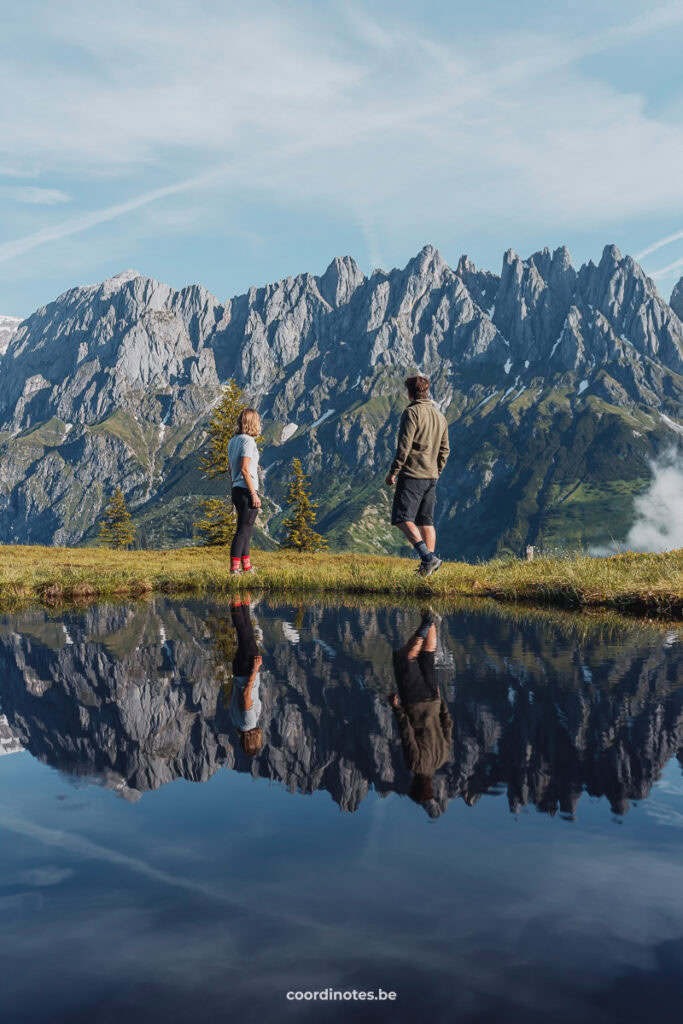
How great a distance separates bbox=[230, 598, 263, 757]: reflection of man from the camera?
12.7ft

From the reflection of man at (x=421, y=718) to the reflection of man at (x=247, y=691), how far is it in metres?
0.87

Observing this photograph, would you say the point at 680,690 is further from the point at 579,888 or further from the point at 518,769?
the point at 579,888

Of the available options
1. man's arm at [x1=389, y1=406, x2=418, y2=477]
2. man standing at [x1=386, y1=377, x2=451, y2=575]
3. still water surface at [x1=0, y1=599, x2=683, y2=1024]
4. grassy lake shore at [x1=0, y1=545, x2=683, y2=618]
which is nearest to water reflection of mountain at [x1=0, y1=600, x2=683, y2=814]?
still water surface at [x1=0, y1=599, x2=683, y2=1024]

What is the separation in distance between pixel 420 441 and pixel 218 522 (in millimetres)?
60441

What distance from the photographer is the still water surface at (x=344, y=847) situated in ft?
5.73

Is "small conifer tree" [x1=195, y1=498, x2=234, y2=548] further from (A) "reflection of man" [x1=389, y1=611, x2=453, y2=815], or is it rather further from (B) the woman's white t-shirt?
(A) "reflection of man" [x1=389, y1=611, x2=453, y2=815]

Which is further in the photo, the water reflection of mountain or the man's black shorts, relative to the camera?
the man's black shorts

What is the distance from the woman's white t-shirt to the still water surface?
28.4 feet

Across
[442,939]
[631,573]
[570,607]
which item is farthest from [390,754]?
[631,573]

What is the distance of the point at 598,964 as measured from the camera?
179cm

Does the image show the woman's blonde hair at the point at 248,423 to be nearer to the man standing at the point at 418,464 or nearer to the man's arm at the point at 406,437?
the man standing at the point at 418,464

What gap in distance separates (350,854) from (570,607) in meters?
8.50

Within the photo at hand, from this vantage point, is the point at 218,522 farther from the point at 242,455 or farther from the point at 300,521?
the point at 242,455

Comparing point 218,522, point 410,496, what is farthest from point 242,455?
point 218,522
